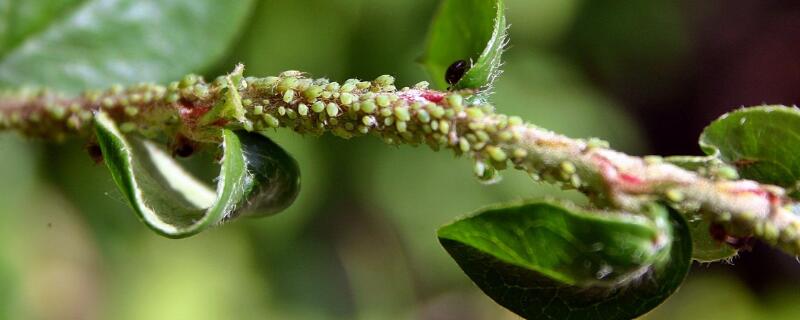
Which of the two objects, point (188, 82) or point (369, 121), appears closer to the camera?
point (369, 121)

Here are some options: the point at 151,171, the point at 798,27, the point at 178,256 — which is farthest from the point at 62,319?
the point at 798,27

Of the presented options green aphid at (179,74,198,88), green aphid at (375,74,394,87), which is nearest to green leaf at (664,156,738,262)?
green aphid at (375,74,394,87)

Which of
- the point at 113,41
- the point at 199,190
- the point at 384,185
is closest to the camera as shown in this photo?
the point at 199,190

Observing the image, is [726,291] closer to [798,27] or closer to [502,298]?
[798,27]

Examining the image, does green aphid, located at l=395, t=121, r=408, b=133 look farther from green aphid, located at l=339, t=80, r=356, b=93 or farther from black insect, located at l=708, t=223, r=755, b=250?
black insect, located at l=708, t=223, r=755, b=250

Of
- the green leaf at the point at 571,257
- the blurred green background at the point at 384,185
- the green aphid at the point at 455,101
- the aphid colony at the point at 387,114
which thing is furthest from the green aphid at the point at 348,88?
the blurred green background at the point at 384,185

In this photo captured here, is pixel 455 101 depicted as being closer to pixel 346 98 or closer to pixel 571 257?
pixel 346 98

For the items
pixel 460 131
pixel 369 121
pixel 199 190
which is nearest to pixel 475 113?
pixel 460 131
